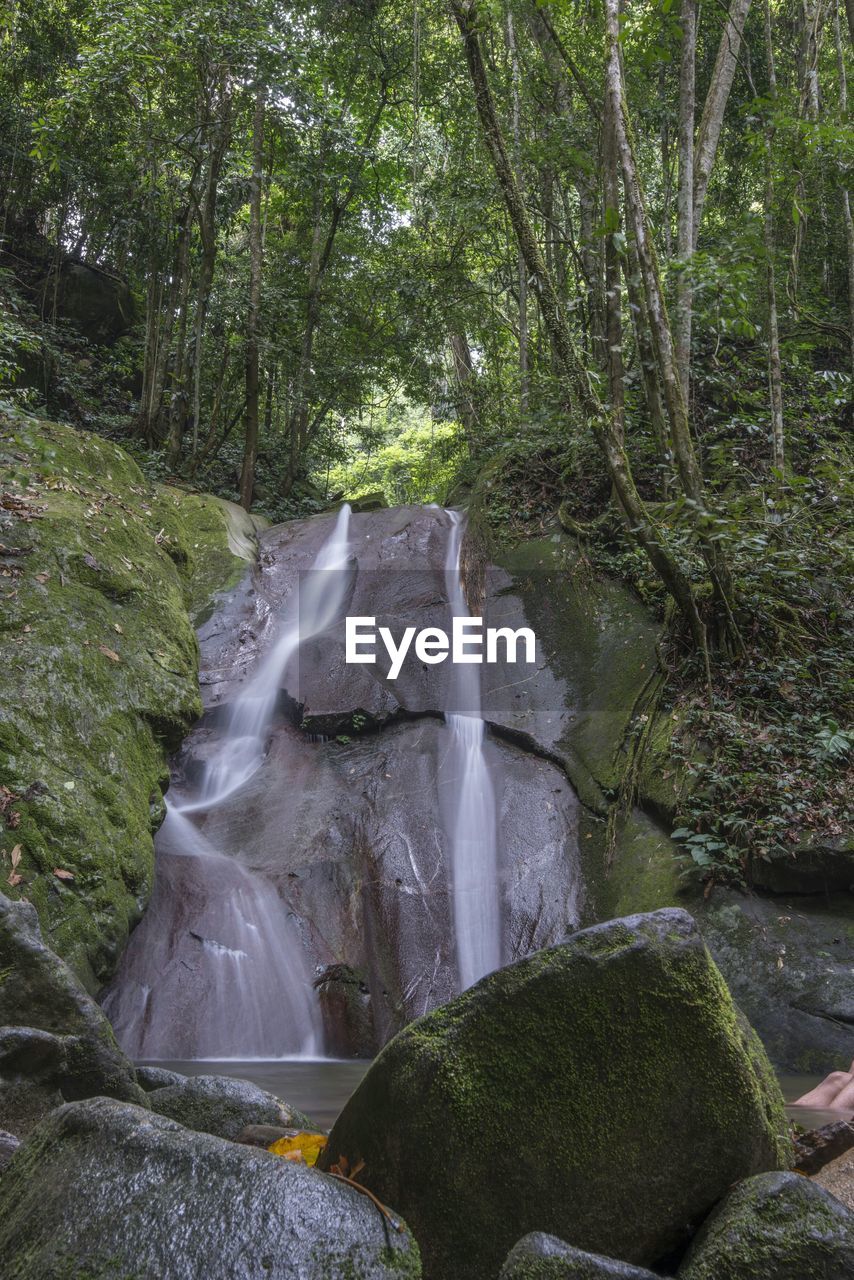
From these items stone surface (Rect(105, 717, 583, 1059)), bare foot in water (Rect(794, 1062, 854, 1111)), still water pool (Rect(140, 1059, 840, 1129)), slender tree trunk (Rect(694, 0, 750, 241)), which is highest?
slender tree trunk (Rect(694, 0, 750, 241))

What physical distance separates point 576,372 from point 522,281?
8497 mm

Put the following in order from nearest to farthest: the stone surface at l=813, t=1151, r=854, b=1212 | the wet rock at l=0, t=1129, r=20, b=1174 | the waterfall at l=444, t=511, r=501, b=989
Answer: the wet rock at l=0, t=1129, r=20, b=1174 → the stone surface at l=813, t=1151, r=854, b=1212 → the waterfall at l=444, t=511, r=501, b=989

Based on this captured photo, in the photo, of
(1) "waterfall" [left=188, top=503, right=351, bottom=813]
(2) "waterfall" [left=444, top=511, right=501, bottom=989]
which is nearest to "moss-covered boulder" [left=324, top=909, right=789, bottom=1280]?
(2) "waterfall" [left=444, top=511, right=501, bottom=989]

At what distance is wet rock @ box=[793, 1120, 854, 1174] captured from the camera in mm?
3186

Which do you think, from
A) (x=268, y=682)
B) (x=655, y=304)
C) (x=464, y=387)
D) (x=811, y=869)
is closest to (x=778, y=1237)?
(x=811, y=869)

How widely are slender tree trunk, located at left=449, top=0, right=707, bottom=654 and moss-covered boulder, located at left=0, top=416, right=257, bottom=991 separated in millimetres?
4368

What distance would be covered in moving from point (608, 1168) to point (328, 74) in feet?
58.6

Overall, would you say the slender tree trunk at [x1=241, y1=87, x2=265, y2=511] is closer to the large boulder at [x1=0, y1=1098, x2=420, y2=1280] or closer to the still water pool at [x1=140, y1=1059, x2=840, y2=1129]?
the still water pool at [x1=140, y1=1059, x2=840, y2=1129]

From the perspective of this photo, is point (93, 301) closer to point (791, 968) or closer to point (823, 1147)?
point (791, 968)

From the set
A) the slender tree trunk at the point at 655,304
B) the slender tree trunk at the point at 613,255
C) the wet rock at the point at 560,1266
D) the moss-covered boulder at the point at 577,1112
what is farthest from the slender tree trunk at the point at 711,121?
the wet rock at the point at 560,1266

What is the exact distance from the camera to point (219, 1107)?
3.72 meters

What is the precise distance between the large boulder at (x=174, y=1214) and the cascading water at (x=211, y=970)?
4427 millimetres

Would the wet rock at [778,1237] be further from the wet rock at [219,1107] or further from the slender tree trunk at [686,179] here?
the slender tree trunk at [686,179]

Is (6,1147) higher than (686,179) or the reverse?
the reverse
